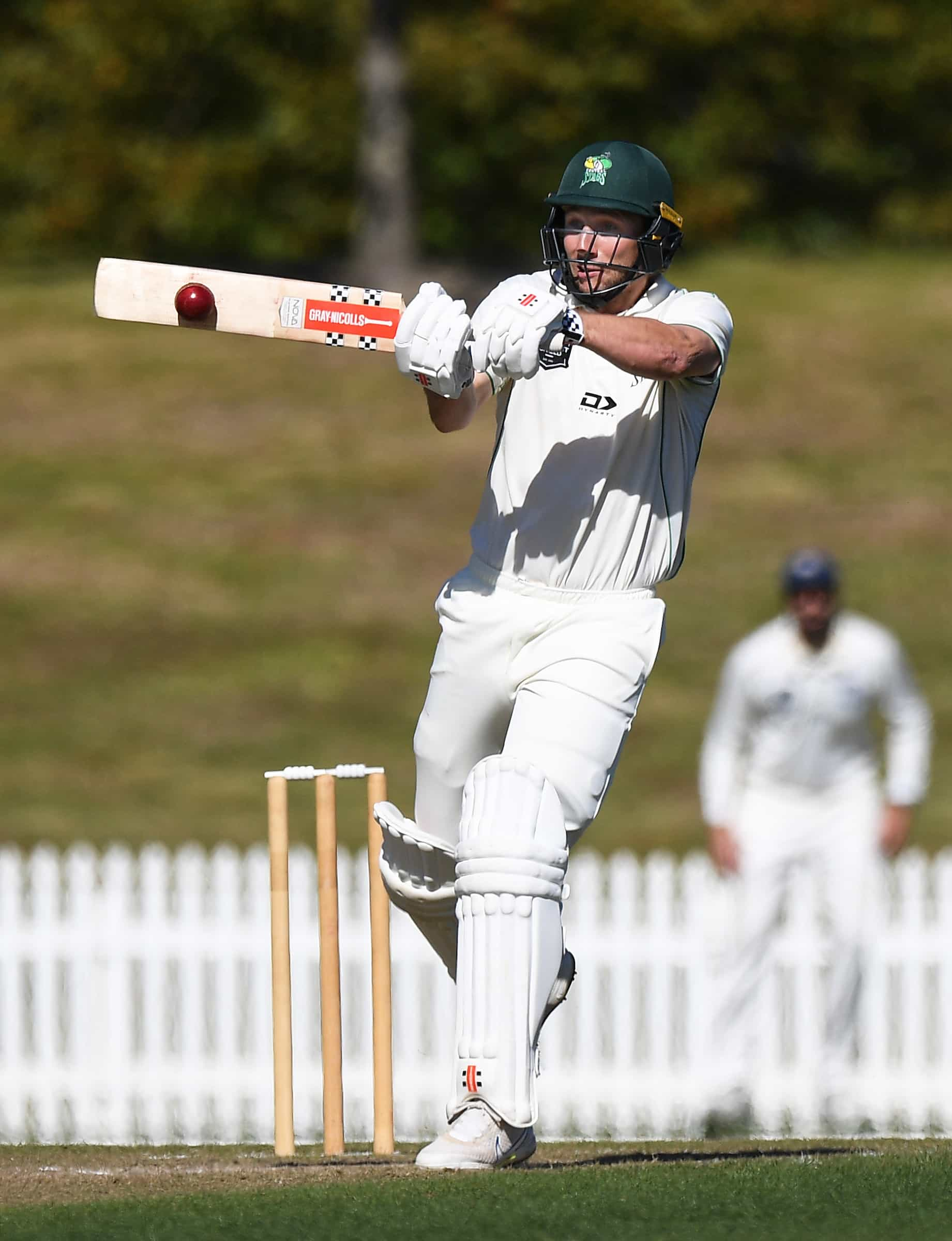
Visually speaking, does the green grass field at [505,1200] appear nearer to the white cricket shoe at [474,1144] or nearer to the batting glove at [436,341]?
the white cricket shoe at [474,1144]

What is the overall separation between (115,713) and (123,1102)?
5907 millimetres

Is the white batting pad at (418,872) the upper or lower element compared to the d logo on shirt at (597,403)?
lower

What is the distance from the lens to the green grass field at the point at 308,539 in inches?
503

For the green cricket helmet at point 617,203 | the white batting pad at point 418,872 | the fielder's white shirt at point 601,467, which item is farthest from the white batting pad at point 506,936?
the green cricket helmet at point 617,203

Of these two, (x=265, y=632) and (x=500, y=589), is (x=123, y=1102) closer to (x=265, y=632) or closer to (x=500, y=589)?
(x=500, y=589)

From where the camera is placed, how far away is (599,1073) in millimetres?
7941

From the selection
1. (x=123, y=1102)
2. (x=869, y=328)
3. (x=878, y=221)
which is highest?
(x=878, y=221)

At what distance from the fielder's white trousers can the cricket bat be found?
143 inches

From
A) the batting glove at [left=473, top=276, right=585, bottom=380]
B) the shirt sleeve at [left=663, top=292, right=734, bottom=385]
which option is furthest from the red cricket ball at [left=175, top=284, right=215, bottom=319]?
the shirt sleeve at [left=663, top=292, right=734, bottom=385]

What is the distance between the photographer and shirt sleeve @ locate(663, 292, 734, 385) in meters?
4.14

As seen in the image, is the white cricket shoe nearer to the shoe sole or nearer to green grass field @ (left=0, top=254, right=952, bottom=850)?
the shoe sole

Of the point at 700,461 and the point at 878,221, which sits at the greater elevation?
the point at 878,221

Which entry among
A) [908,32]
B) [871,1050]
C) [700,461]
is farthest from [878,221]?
[871,1050]

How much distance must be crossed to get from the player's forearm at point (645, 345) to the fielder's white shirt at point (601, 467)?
10cm
